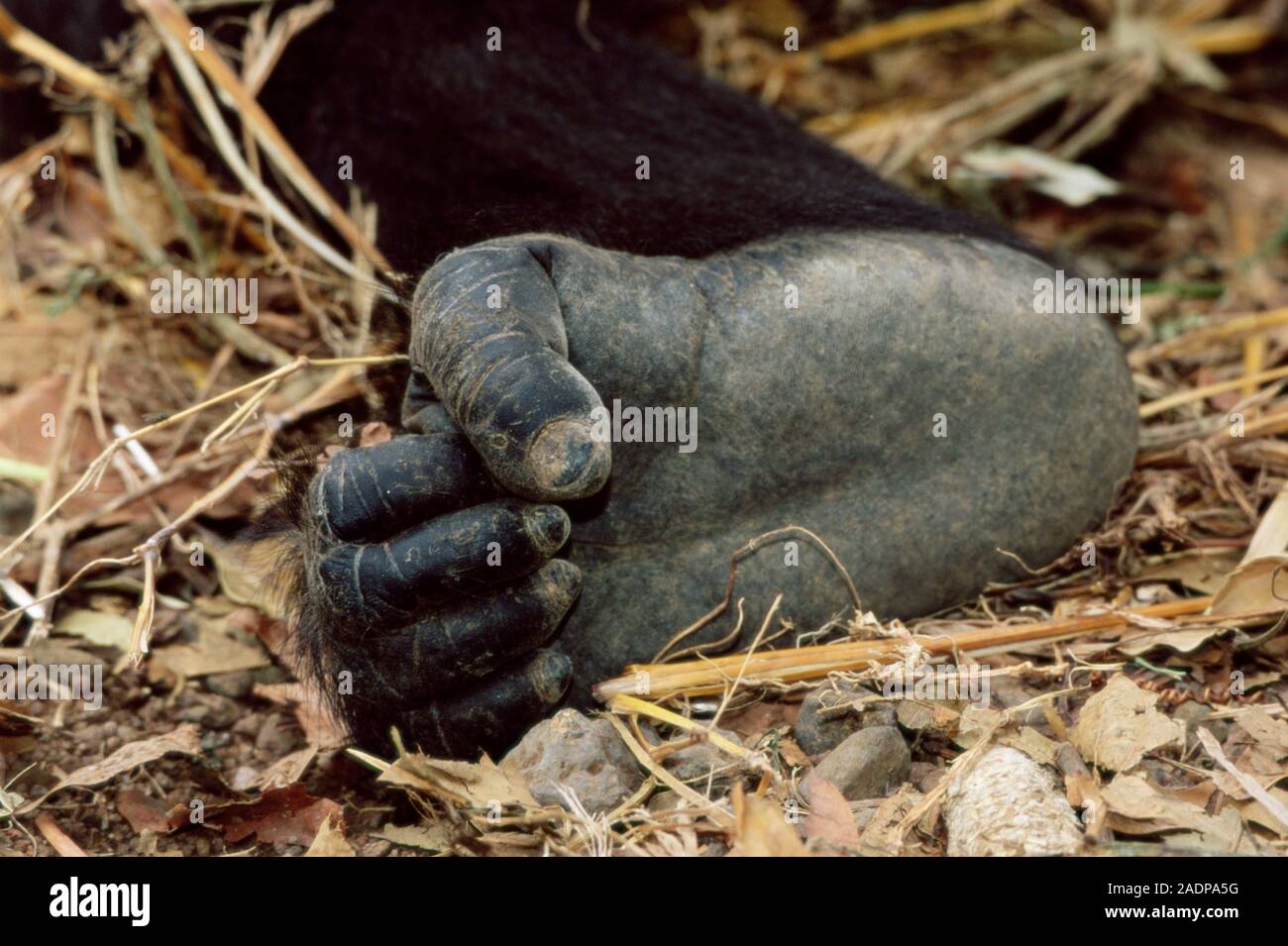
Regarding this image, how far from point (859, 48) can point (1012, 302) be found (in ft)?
4.71

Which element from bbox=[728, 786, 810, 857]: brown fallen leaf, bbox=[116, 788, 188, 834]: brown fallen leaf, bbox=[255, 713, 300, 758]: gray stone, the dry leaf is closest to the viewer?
bbox=[728, 786, 810, 857]: brown fallen leaf

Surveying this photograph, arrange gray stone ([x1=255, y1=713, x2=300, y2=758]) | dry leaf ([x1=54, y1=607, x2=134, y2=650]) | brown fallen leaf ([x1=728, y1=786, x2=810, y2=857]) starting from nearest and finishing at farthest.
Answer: brown fallen leaf ([x1=728, y1=786, x2=810, y2=857])
gray stone ([x1=255, y1=713, x2=300, y2=758])
dry leaf ([x1=54, y1=607, x2=134, y2=650])

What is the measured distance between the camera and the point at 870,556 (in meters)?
1.21

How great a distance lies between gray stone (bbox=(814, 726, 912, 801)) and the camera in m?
1.02

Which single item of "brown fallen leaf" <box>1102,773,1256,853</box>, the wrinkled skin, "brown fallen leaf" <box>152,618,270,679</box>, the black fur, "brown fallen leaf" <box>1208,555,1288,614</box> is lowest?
"brown fallen leaf" <box>1102,773,1256,853</box>

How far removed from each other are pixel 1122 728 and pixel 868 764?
22 centimetres

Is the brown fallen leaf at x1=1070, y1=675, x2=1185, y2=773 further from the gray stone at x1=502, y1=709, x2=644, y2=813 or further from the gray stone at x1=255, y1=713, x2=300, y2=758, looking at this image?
the gray stone at x1=255, y1=713, x2=300, y2=758

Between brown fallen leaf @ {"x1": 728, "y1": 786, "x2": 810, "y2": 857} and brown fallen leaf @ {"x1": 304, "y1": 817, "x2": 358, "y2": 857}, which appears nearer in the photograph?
brown fallen leaf @ {"x1": 728, "y1": 786, "x2": 810, "y2": 857}

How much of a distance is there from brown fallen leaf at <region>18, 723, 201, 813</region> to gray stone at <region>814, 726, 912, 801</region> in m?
0.60

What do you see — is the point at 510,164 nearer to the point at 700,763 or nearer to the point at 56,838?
the point at 700,763

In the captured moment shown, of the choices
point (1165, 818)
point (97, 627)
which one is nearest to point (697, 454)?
point (1165, 818)

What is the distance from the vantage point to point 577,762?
105 centimetres

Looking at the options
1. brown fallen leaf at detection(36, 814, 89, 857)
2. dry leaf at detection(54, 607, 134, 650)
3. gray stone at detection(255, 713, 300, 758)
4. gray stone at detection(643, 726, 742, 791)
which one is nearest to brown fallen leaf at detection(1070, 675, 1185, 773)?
gray stone at detection(643, 726, 742, 791)

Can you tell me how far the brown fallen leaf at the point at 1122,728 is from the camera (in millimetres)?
1041
